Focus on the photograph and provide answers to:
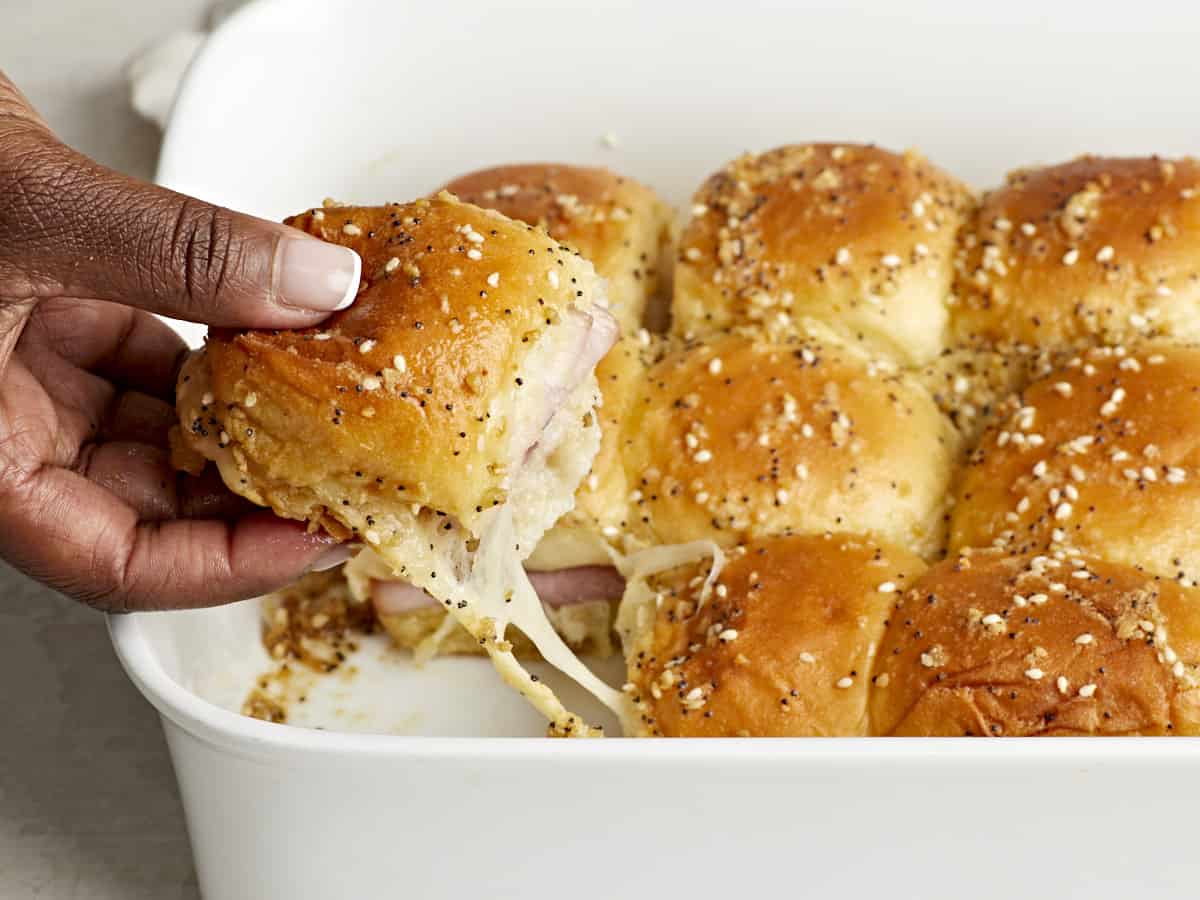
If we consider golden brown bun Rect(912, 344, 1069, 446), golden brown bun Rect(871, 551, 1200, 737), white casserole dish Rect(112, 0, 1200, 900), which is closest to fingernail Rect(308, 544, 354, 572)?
white casserole dish Rect(112, 0, 1200, 900)

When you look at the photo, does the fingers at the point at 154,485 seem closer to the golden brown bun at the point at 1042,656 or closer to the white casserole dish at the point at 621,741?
the white casserole dish at the point at 621,741

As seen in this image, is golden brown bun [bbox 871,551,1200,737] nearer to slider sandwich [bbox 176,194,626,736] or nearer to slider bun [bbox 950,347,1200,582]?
slider bun [bbox 950,347,1200,582]

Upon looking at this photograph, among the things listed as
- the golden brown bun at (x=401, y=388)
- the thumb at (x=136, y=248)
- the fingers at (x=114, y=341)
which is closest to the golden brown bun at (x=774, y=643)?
the golden brown bun at (x=401, y=388)

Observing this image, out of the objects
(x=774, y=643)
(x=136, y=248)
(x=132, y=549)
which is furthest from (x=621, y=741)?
(x=136, y=248)

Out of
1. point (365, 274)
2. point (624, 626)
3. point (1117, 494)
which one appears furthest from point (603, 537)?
point (1117, 494)

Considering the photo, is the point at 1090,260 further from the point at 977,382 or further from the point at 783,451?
the point at 783,451

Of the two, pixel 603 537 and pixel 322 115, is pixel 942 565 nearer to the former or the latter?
pixel 603 537
